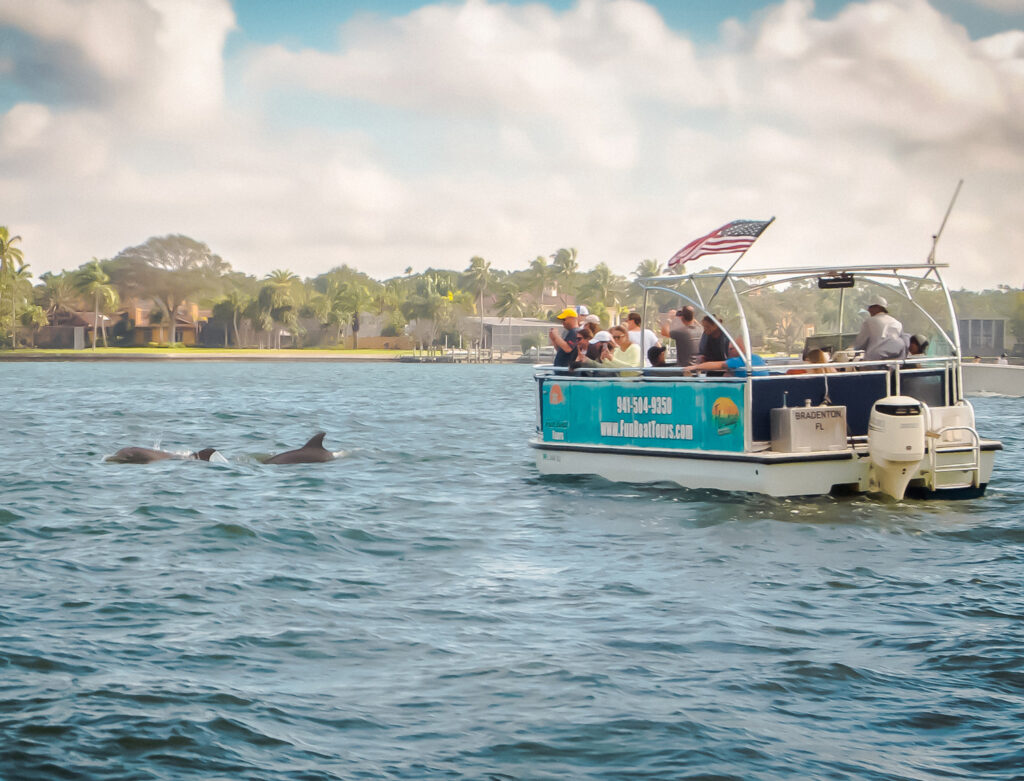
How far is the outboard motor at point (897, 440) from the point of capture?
13844 mm

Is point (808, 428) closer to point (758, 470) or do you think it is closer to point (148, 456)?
point (758, 470)

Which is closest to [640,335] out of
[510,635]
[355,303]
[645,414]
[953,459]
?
[645,414]

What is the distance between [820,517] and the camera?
13.8m

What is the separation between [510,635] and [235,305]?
14125 cm

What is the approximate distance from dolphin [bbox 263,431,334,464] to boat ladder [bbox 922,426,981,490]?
439 inches

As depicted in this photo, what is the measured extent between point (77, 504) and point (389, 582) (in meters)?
7.03

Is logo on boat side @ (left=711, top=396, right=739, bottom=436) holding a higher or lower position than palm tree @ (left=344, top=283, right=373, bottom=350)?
lower

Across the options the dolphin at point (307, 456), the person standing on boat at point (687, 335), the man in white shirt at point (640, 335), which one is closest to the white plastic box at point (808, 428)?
the person standing on boat at point (687, 335)

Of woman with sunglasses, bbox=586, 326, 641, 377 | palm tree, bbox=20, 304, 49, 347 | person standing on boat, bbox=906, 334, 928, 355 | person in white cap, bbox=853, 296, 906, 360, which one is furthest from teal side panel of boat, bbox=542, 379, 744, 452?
palm tree, bbox=20, 304, 49, 347

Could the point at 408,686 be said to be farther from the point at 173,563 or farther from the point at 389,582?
the point at 173,563

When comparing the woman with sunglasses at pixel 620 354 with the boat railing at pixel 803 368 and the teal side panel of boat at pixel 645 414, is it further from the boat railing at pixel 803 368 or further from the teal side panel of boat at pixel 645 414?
the teal side panel of boat at pixel 645 414

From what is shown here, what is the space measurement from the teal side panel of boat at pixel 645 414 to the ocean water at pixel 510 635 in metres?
0.70

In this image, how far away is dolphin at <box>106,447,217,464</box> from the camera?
2135cm

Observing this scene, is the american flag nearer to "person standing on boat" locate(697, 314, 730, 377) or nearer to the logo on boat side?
"person standing on boat" locate(697, 314, 730, 377)
